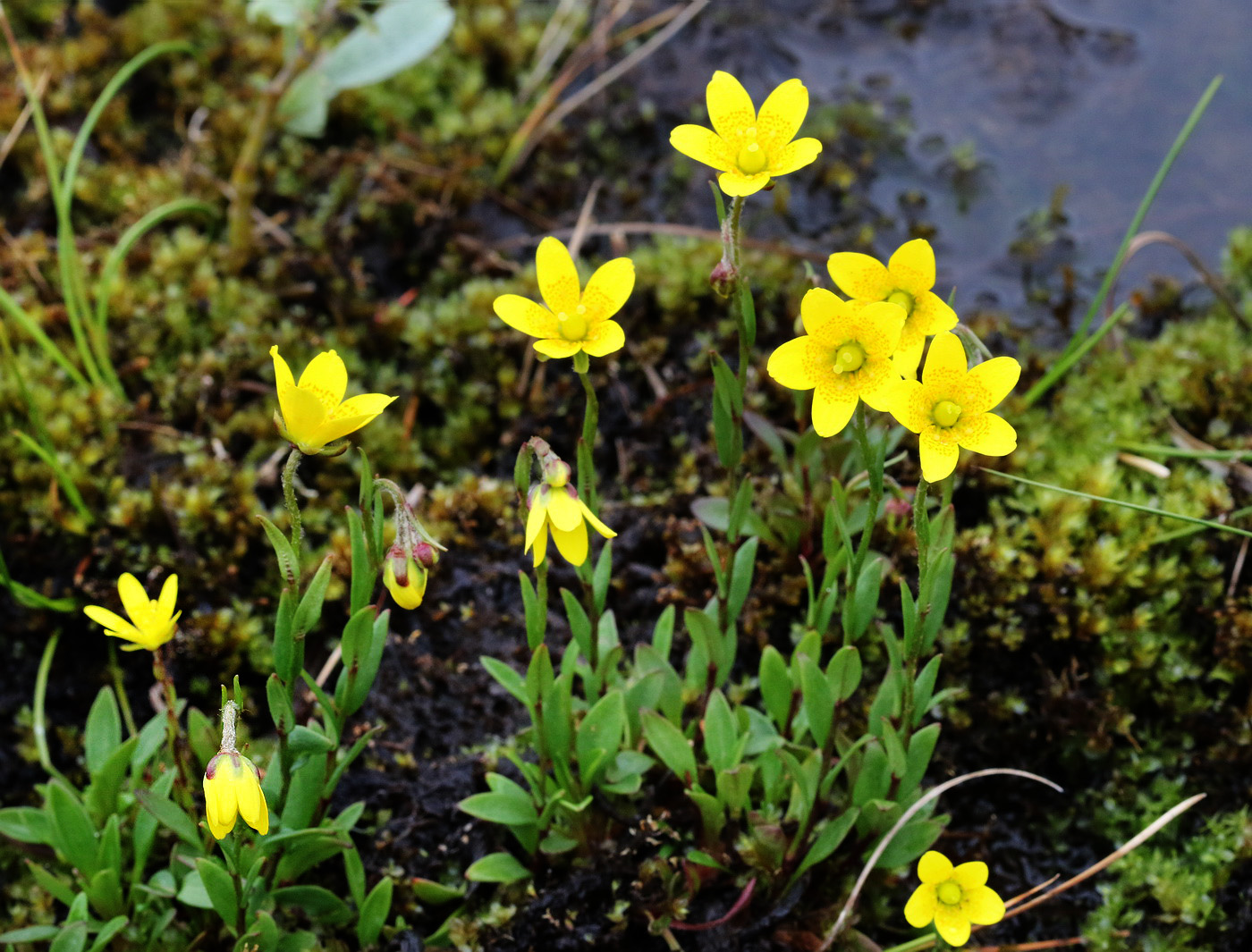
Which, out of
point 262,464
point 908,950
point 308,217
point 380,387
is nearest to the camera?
point 908,950

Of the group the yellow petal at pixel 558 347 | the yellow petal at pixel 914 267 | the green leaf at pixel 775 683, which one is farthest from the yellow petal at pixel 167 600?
the yellow petal at pixel 914 267

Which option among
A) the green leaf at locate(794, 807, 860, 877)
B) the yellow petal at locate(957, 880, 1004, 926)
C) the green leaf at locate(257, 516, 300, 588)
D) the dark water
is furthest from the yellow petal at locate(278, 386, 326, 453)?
the dark water

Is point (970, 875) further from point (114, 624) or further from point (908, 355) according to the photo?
point (114, 624)

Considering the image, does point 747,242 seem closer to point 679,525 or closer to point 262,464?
point 679,525

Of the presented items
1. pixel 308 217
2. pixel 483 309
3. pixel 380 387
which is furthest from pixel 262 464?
pixel 308 217

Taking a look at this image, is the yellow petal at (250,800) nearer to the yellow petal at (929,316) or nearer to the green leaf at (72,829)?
the green leaf at (72,829)

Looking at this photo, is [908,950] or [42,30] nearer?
[908,950]

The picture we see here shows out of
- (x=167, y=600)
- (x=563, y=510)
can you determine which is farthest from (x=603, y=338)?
(x=167, y=600)
